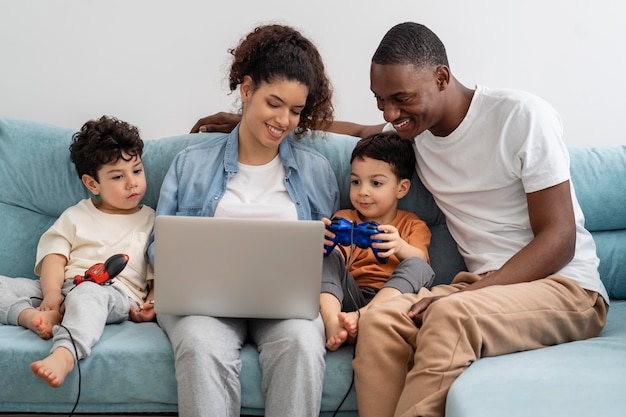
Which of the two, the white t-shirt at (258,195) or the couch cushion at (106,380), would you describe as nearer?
the couch cushion at (106,380)

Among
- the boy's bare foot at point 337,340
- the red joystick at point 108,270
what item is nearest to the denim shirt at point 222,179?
the red joystick at point 108,270

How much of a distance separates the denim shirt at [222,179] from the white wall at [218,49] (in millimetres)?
448

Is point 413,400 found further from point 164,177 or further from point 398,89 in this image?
point 164,177

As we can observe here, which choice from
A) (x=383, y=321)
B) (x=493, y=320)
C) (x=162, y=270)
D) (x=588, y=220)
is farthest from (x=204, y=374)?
(x=588, y=220)

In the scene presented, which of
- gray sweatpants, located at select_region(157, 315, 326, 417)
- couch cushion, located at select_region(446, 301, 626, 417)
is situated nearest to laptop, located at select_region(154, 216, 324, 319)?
gray sweatpants, located at select_region(157, 315, 326, 417)

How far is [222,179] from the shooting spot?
88.6 inches

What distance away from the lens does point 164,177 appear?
2.42 m

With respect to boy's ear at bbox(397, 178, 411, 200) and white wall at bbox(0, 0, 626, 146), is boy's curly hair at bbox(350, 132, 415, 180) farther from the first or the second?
white wall at bbox(0, 0, 626, 146)

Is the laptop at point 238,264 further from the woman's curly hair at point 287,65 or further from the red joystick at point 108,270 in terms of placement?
the woman's curly hair at point 287,65

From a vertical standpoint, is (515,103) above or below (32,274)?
above

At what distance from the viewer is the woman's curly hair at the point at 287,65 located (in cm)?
219

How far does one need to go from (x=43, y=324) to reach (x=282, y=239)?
2.18ft

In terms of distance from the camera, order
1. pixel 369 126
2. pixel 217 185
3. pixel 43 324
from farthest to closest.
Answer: pixel 369 126, pixel 217 185, pixel 43 324

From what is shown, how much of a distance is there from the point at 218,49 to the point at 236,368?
126 cm
